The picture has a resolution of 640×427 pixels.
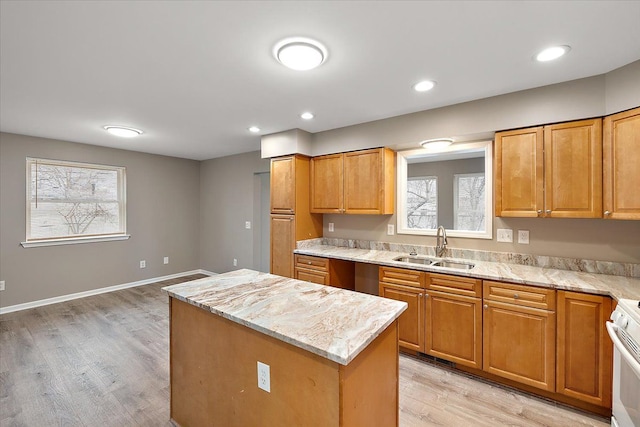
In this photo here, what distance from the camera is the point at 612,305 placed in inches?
73.1

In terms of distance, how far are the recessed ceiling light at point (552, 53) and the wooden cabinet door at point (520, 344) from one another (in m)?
1.77

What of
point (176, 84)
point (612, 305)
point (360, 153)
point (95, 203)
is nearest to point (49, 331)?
point (95, 203)

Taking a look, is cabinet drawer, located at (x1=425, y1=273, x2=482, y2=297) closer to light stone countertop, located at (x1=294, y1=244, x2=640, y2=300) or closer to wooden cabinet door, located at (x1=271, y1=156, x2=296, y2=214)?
light stone countertop, located at (x1=294, y1=244, x2=640, y2=300)

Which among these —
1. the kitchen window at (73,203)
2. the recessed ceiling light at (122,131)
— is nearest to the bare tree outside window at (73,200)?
the kitchen window at (73,203)

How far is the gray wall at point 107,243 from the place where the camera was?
3.85 metres

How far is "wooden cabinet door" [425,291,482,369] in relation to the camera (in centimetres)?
238

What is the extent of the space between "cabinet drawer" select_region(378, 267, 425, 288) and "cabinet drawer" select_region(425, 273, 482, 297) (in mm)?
72

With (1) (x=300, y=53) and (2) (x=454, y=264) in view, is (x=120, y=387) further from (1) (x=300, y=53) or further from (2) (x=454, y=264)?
(2) (x=454, y=264)

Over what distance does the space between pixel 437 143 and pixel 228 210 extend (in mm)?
3968

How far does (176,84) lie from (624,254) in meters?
3.88

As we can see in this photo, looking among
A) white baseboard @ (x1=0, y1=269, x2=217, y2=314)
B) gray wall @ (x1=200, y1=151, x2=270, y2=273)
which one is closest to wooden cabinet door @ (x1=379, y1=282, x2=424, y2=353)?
gray wall @ (x1=200, y1=151, x2=270, y2=273)

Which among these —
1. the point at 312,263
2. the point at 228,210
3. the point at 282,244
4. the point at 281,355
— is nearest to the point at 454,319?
the point at 312,263

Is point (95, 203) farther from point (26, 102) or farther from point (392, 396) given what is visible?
point (392, 396)

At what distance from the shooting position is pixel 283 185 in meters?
3.75
